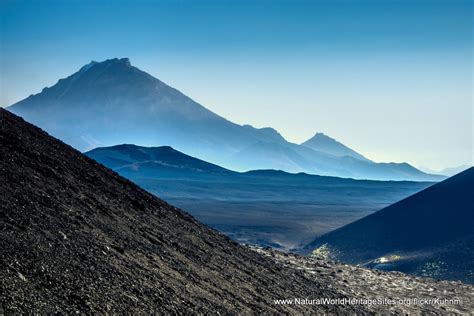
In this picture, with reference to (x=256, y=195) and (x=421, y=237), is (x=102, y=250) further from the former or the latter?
(x=256, y=195)

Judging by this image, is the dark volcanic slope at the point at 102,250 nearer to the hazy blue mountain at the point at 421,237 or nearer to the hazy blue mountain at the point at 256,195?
the hazy blue mountain at the point at 421,237

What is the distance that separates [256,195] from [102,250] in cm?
10800

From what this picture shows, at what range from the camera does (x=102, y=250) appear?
352 inches

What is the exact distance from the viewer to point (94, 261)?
8367mm

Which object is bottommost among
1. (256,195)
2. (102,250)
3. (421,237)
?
(256,195)

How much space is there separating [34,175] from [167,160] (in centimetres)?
15059

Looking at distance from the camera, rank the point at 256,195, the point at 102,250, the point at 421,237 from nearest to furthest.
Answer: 1. the point at 102,250
2. the point at 421,237
3. the point at 256,195

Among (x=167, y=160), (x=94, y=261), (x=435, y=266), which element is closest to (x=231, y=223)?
(x=435, y=266)

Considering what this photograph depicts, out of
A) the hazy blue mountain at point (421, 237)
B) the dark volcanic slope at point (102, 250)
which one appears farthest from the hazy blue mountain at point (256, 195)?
the dark volcanic slope at point (102, 250)

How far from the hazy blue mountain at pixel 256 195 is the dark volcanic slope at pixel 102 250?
102 feet

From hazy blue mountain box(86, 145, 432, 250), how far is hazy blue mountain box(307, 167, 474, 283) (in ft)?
19.1

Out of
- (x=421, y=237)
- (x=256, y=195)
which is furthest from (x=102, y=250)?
(x=256, y=195)

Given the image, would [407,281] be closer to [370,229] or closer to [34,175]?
[34,175]

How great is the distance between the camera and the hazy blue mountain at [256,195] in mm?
57062
